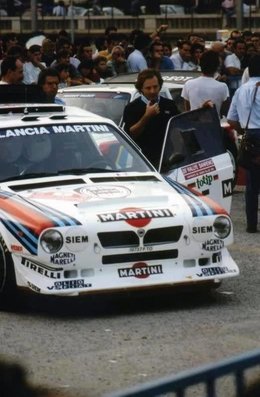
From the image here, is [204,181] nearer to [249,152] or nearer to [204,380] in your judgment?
[249,152]

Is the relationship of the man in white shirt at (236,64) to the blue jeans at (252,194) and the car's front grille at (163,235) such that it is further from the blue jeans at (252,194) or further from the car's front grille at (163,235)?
the car's front grille at (163,235)

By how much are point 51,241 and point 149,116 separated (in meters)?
3.77

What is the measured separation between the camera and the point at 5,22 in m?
55.7

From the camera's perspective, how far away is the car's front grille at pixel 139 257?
995cm

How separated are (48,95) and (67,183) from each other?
3.85m

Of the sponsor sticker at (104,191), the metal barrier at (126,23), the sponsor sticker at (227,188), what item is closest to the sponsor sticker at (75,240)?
the sponsor sticker at (104,191)

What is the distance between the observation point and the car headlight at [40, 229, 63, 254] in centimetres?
976

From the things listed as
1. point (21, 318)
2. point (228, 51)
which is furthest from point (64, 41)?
point (21, 318)

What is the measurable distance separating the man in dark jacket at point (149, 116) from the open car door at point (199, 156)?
20.3 inches

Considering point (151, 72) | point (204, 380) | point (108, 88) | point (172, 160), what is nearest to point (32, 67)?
point (108, 88)

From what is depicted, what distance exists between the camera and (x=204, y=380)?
4.02 m

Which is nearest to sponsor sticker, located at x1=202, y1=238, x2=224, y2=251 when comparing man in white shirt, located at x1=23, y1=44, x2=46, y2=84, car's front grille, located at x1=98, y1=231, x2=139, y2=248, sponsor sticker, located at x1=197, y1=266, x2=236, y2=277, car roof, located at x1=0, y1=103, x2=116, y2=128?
sponsor sticker, located at x1=197, y1=266, x2=236, y2=277

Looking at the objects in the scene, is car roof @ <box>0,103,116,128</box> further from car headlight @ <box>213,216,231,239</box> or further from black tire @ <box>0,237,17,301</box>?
car headlight @ <box>213,216,231,239</box>

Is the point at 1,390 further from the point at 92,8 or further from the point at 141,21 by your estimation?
the point at 92,8
